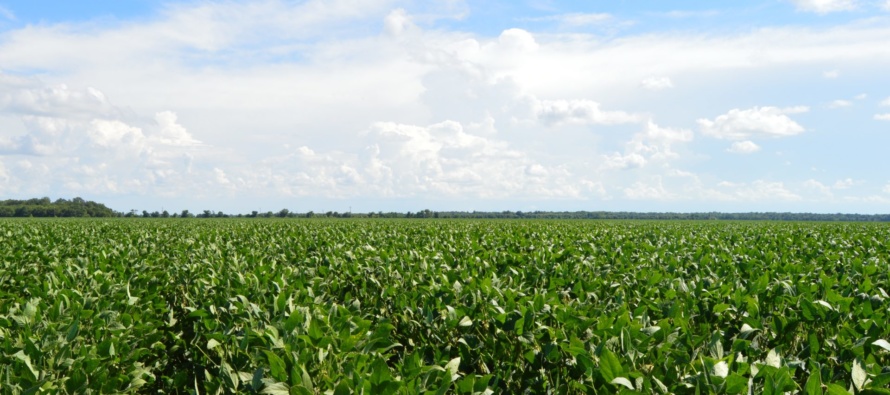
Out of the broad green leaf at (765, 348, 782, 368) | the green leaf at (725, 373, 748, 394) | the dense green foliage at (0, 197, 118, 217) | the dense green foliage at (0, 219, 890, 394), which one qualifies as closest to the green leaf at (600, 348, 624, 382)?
the dense green foliage at (0, 219, 890, 394)

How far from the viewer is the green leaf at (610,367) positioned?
2773 mm

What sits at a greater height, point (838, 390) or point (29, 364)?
point (838, 390)

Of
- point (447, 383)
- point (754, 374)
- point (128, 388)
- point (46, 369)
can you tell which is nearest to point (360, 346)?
point (447, 383)

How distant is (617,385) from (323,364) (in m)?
1.66

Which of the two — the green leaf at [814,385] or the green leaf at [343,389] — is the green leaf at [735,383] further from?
the green leaf at [343,389]

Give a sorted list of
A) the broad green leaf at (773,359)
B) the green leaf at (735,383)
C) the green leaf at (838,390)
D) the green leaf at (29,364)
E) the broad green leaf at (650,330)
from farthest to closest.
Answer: the broad green leaf at (650,330) → the green leaf at (29,364) → the broad green leaf at (773,359) → the green leaf at (735,383) → the green leaf at (838,390)

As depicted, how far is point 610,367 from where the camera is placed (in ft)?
9.14

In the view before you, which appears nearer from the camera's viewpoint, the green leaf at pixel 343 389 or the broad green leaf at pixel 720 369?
the green leaf at pixel 343 389

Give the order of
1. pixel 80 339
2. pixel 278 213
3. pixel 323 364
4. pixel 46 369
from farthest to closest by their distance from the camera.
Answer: pixel 278 213
pixel 80 339
pixel 46 369
pixel 323 364

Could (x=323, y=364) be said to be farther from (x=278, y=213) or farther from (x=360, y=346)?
(x=278, y=213)

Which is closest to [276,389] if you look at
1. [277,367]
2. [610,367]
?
[277,367]

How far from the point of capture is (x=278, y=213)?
149250mm

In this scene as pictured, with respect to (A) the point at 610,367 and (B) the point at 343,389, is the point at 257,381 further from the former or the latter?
(A) the point at 610,367

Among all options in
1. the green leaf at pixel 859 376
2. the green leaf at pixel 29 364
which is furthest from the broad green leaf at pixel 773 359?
the green leaf at pixel 29 364
